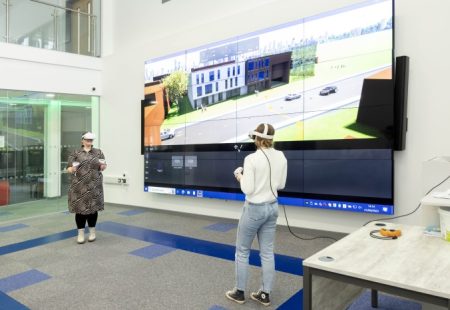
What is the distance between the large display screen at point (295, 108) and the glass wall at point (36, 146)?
6.63ft

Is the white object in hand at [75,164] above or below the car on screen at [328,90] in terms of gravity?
below

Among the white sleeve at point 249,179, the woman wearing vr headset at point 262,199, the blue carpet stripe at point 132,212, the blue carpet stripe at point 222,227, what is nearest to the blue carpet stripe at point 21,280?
the woman wearing vr headset at point 262,199

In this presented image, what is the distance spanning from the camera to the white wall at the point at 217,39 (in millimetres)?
3686

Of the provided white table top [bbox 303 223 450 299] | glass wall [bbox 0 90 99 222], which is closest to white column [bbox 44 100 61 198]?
glass wall [bbox 0 90 99 222]

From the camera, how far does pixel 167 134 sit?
19.1 feet

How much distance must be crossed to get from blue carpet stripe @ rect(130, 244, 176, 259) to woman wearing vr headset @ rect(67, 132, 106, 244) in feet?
2.59

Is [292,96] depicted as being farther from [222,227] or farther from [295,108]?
[222,227]

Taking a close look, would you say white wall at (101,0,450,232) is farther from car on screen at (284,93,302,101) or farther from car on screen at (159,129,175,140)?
car on screen at (284,93,302,101)

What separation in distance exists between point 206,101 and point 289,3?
1.74 m

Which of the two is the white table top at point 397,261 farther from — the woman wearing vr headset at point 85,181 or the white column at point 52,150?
the white column at point 52,150

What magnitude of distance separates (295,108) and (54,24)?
5031 millimetres

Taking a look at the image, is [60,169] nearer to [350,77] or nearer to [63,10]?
[63,10]

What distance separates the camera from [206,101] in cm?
533

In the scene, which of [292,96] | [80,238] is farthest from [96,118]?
[292,96]
